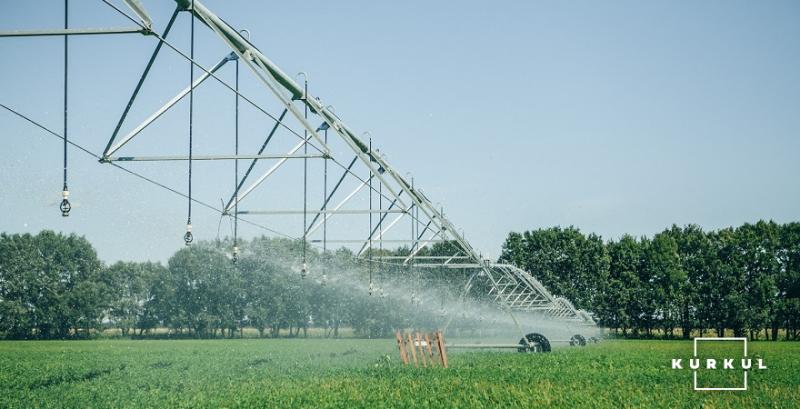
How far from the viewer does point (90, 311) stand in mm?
72938

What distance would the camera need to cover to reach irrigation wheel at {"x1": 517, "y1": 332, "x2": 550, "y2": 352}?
30.7 metres

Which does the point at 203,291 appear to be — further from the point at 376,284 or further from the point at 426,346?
the point at 426,346

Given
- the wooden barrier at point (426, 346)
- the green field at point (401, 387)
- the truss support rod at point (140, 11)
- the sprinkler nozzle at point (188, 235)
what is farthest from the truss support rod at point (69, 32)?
the wooden barrier at point (426, 346)

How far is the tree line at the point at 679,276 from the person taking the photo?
249 feet

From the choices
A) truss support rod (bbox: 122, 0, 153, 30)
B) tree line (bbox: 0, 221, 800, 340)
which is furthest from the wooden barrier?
tree line (bbox: 0, 221, 800, 340)

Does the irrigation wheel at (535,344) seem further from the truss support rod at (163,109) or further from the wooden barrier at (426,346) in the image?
the truss support rod at (163,109)

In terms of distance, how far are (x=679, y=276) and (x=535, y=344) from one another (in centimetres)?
5181

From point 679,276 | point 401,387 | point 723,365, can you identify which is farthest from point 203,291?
point 401,387

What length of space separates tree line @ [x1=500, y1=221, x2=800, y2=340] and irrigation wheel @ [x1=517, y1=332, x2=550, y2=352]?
49820 millimetres

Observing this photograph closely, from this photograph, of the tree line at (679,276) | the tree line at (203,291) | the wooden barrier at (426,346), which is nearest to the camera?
the wooden barrier at (426,346)

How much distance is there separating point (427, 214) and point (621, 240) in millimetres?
66554

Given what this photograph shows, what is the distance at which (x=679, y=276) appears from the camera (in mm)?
78812

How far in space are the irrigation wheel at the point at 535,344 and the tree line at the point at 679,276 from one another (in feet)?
163

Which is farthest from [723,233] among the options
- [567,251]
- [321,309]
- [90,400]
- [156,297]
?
[90,400]
